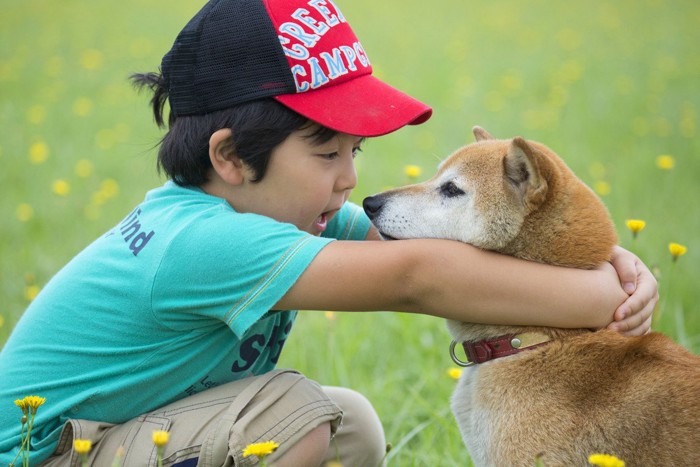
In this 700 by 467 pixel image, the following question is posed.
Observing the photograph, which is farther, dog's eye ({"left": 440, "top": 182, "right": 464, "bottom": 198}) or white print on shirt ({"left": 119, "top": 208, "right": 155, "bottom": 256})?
dog's eye ({"left": 440, "top": 182, "right": 464, "bottom": 198})

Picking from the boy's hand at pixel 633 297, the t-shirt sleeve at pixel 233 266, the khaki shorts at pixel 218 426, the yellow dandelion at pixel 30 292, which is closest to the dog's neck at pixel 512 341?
the boy's hand at pixel 633 297

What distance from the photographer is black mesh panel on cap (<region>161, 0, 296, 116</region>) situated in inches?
98.6

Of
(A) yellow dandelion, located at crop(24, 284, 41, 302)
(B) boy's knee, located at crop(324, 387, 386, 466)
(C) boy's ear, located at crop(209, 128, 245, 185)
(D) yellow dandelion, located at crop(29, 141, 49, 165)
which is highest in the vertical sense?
(C) boy's ear, located at crop(209, 128, 245, 185)

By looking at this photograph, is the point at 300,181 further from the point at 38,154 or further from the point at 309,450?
the point at 38,154

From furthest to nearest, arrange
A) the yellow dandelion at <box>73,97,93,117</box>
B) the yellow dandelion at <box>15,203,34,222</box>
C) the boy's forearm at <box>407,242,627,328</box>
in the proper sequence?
the yellow dandelion at <box>73,97,93,117</box> → the yellow dandelion at <box>15,203,34,222</box> → the boy's forearm at <box>407,242,627,328</box>

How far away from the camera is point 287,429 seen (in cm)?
243

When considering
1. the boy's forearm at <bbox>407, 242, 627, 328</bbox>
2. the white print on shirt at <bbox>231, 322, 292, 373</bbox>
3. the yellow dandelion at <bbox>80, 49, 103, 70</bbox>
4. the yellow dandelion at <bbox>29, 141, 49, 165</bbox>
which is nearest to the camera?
the boy's forearm at <bbox>407, 242, 627, 328</bbox>

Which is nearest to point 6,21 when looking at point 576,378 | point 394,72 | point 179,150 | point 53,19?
point 53,19

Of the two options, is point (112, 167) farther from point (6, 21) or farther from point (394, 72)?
point (6, 21)

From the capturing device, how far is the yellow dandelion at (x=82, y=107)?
8359mm

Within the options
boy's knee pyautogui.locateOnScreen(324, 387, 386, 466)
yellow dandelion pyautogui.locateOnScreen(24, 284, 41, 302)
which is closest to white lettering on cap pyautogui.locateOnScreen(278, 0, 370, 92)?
boy's knee pyautogui.locateOnScreen(324, 387, 386, 466)

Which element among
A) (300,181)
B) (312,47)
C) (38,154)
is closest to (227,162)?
(300,181)

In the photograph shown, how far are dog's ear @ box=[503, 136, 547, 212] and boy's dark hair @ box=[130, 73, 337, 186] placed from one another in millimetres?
593

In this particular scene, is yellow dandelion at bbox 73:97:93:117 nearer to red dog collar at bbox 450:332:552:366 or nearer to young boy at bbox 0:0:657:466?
young boy at bbox 0:0:657:466
